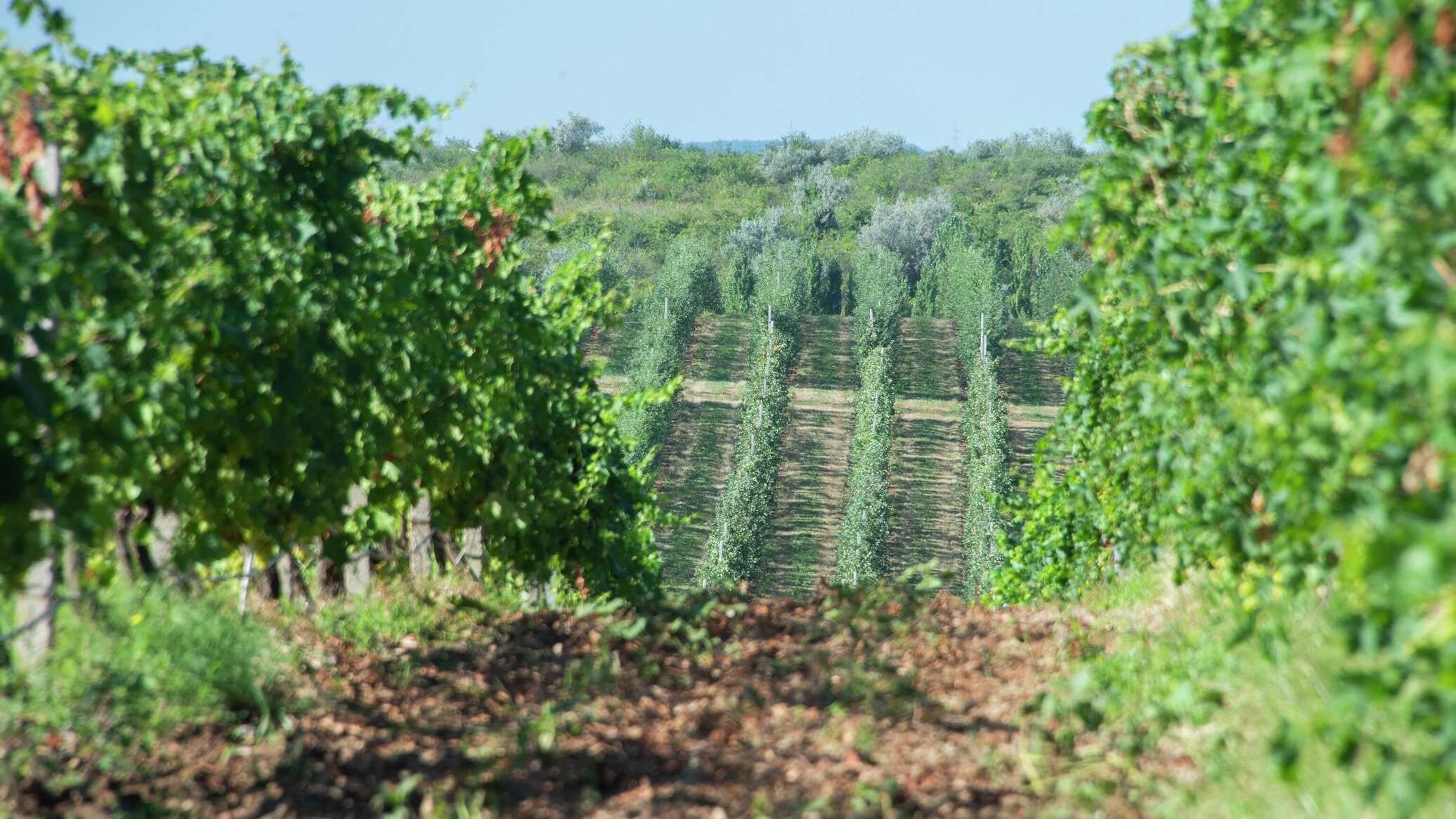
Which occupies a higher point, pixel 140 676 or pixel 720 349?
pixel 140 676

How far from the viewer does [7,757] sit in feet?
10.9

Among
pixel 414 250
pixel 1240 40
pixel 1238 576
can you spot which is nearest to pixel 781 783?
pixel 1238 576

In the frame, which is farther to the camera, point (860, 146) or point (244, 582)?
point (860, 146)

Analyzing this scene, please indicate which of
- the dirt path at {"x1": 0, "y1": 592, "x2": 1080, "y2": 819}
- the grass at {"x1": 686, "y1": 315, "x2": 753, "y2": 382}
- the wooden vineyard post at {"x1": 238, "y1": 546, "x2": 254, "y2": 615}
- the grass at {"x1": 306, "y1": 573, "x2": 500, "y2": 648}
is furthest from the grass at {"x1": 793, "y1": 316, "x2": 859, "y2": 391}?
the dirt path at {"x1": 0, "y1": 592, "x2": 1080, "y2": 819}

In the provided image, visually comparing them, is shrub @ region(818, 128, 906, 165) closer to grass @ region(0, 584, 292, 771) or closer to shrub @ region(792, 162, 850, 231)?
shrub @ region(792, 162, 850, 231)

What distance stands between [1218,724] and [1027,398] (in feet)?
151

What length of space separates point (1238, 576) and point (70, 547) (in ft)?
13.2

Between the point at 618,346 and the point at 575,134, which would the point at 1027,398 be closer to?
the point at 618,346

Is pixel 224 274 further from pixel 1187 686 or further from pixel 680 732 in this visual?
pixel 1187 686

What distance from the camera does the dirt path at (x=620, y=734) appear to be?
11.0 feet

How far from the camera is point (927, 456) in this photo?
4209 centimetres

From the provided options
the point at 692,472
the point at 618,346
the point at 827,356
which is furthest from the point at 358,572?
the point at 618,346

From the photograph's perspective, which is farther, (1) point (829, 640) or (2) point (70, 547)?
(1) point (829, 640)

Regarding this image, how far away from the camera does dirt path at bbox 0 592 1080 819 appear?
11.0ft
